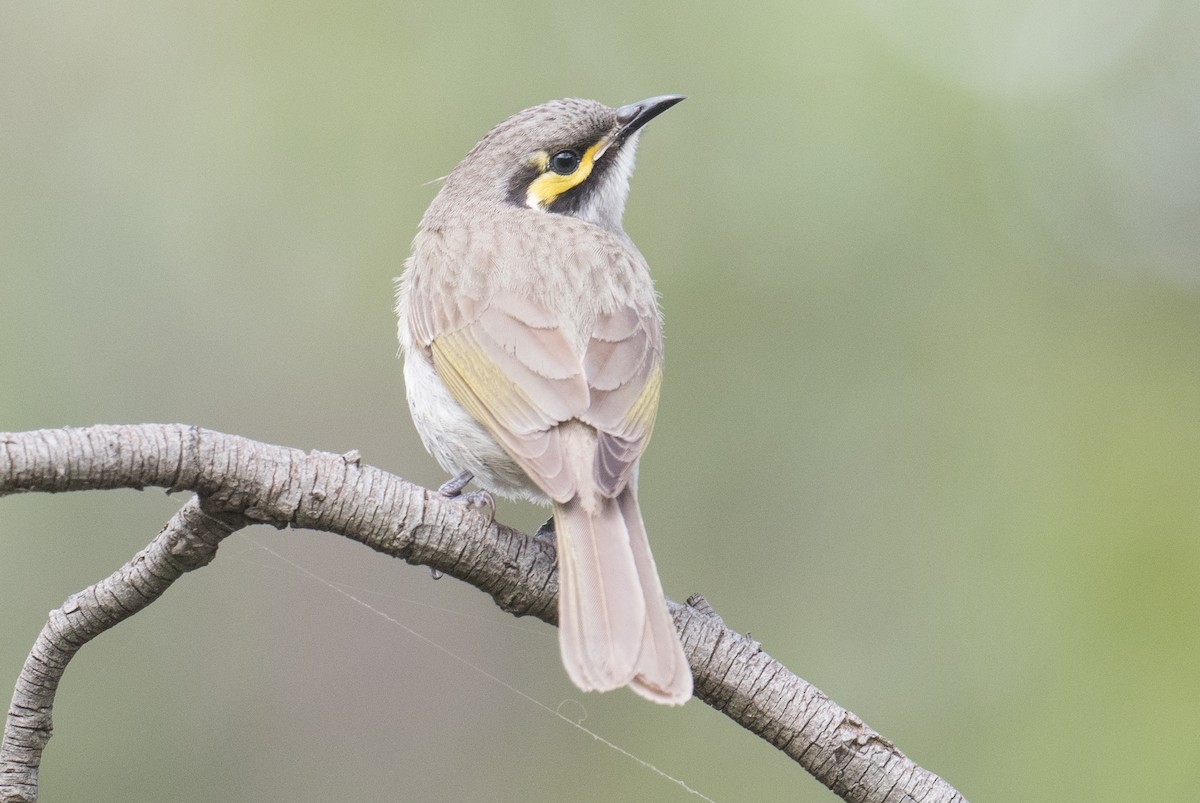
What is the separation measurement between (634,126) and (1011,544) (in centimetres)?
335

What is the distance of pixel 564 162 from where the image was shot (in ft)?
17.8

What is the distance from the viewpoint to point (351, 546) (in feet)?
26.2

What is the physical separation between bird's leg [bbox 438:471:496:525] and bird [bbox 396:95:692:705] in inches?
0.4

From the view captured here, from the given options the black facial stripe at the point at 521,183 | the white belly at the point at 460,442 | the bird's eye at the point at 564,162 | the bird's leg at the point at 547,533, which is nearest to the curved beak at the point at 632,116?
the bird's eye at the point at 564,162

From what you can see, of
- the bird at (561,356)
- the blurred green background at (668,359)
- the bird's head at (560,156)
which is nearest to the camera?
the bird at (561,356)

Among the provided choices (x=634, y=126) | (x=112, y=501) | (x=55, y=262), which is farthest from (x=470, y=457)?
(x=55, y=262)

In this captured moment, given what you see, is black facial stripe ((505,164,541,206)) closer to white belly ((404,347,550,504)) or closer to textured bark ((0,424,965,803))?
white belly ((404,347,550,504))

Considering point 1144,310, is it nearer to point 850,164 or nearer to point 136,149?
point 850,164

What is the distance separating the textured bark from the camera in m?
2.62

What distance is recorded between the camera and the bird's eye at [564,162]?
17.7 ft

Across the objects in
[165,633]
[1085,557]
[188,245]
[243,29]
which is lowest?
[165,633]

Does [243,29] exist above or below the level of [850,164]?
below

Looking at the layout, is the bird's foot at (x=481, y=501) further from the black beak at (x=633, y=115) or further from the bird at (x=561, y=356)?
the black beak at (x=633, y=115)

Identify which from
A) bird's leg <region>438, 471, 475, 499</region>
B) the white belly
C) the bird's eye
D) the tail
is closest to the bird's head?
the bird's eye
